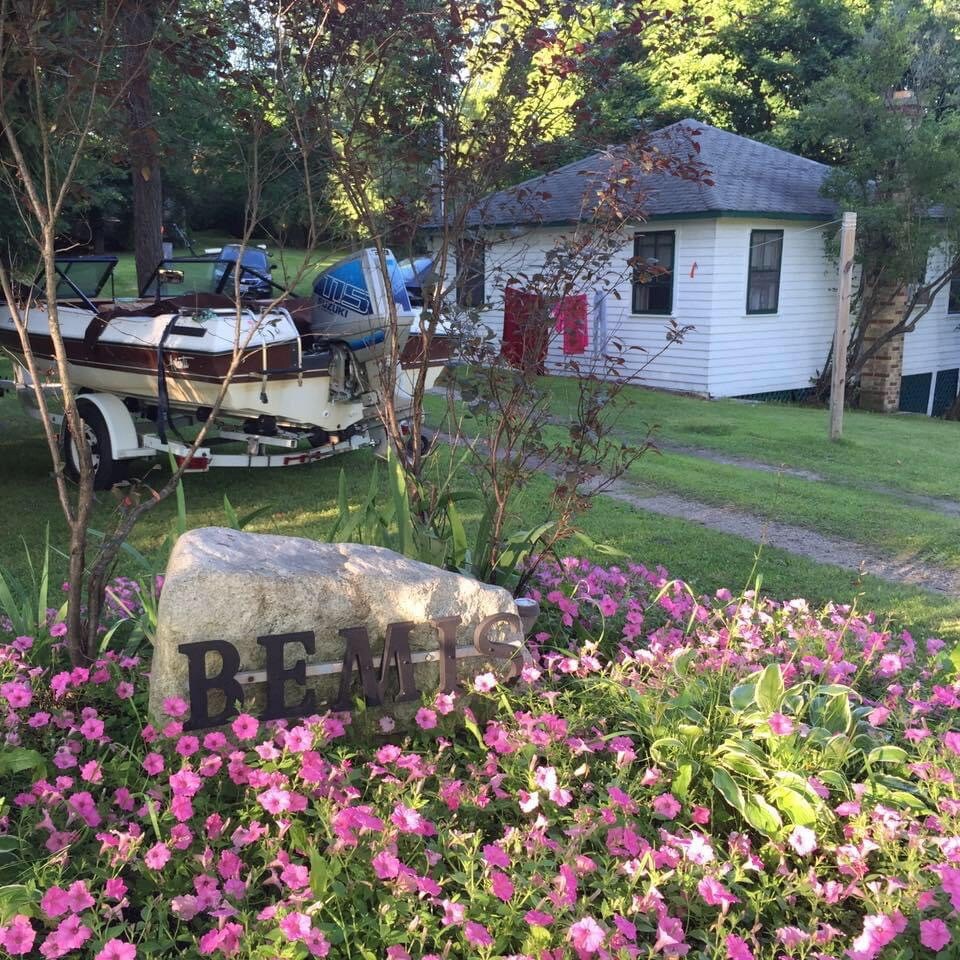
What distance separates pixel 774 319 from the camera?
51.8 ft

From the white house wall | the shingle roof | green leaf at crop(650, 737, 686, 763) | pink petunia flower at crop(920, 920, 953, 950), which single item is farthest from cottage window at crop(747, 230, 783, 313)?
pink petunia flower at crop(920, 920, 953, 950)

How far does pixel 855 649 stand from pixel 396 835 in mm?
2485

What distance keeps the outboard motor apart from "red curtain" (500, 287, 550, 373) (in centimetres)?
276

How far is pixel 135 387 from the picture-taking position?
6.97m

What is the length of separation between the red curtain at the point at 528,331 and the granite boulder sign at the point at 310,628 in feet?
3.57

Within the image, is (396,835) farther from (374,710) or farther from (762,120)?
(762,120)

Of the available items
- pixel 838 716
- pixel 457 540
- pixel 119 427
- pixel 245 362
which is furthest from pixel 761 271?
pixel 838 716

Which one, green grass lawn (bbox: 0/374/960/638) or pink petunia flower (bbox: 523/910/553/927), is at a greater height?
pink petunia flower (bbox: 523/910/553/927)

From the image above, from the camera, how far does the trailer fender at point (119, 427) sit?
685cm

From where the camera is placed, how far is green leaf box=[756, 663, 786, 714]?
2.87 metres

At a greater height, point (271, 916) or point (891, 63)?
point (891, 63)

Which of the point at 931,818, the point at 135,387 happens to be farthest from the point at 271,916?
the point at 135,387

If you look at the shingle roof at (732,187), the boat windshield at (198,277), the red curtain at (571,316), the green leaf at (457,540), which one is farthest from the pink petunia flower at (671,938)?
the shingle roof at (732,187)

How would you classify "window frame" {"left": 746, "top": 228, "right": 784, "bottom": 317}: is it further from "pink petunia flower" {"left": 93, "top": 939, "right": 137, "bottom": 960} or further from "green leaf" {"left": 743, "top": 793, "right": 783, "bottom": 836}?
"pink petunia flower" {"left": 93, "top": 939, "right": 137, "bottom": 960}
